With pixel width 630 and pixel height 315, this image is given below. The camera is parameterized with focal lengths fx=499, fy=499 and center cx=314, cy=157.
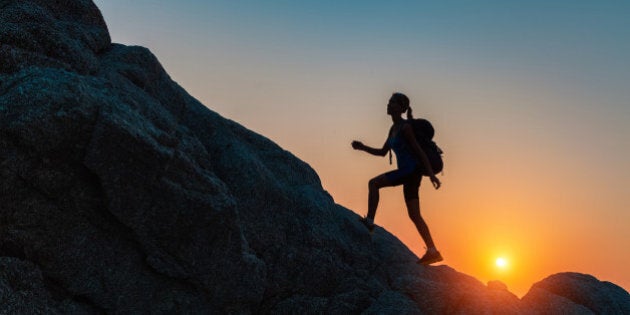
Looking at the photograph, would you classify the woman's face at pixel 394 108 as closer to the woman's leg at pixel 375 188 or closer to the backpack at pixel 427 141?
the backpack at pixel 427 141

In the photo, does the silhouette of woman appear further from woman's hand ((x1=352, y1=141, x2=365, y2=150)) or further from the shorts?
woman's hand ((x1=352, y1=141, x2=365, y2=150))

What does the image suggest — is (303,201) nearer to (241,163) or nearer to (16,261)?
(241,163)

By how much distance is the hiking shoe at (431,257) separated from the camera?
14969 millimetres

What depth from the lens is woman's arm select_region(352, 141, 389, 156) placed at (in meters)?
15.9

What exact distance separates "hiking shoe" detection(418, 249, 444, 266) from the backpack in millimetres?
2417

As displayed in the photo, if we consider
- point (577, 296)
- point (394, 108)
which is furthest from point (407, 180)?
point (577, 296)

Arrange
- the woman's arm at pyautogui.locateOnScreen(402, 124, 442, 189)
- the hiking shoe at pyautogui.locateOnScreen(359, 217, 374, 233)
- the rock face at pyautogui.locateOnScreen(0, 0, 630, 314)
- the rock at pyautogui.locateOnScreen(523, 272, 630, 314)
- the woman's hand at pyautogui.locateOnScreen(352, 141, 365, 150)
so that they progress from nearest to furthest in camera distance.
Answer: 1. the rock face at pyautogui.locateOnScreen(0, 0, 630, 314)
2. the woman's arm at pyautogui.locateOnScreen(402, 124, 442, 189)
3. the rock at pyautogui.locateOnScreen(523, 272, 630, 314)
4. the hiking shoe at pyautogui.locateOnScreen(359, 217, 374, 233)
5. the woman's hand at pyautogui.locateOnScreen(352, 141, 365, 150)

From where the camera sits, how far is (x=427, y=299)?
14.0m

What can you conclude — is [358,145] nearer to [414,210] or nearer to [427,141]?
[427,141]

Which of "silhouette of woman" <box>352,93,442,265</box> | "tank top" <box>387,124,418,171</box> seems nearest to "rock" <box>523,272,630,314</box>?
"silhouette of woman" <box>352,93,442,265</box>

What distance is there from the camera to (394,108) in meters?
14.9

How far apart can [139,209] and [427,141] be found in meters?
8.38

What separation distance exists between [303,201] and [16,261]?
298 inches

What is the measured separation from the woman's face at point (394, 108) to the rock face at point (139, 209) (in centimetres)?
361
